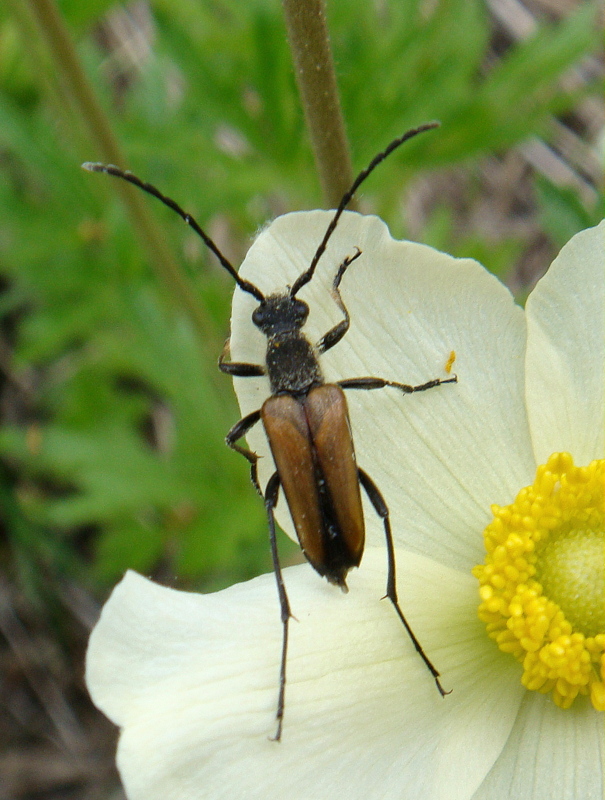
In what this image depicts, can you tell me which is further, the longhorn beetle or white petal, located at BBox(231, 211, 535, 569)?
white petal, located at BBox(231, 211, 535, 569)

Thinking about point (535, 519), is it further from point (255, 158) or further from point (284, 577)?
point (255, 158)

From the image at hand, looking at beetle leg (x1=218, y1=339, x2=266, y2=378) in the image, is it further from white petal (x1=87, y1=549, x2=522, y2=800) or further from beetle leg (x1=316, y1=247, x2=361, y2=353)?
white petal (x1=87, y1=549, x2=522, y2=800)

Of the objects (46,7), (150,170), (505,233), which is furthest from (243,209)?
(505,233)

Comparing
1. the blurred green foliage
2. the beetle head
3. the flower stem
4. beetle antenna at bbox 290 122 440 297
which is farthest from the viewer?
the blurred green foliage

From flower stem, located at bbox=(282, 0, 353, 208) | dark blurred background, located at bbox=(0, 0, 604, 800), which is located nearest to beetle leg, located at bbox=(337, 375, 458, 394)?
flower stem, located at bbox=(282, 0, 353, 208)

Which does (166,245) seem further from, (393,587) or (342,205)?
(393,587)
